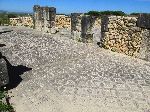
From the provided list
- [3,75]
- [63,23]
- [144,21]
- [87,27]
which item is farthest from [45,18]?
[3,75]

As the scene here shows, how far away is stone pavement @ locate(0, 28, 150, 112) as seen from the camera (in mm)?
7812

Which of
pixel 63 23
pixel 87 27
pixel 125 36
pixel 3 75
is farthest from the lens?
pixel 63 23

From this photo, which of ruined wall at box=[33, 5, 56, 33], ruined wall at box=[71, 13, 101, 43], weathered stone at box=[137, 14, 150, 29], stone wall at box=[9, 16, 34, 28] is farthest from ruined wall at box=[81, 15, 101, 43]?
stone wall at box=[9, 16, 34, 28]

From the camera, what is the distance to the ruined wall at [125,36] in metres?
12.7

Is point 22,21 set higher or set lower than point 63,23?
higher

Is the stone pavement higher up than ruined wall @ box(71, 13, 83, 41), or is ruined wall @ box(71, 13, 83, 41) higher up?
ruined wall @ box(71, 13, 83, 41)

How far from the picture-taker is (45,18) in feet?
63.8

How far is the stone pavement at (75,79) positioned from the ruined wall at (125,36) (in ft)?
1.62

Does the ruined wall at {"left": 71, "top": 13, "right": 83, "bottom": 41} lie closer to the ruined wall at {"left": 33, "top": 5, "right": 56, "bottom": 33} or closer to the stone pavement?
the stone pavement

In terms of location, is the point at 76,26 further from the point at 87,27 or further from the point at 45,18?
the point at 45,18

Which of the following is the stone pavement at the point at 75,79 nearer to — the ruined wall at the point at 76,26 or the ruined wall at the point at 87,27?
the ruined wall at the point at 87,27

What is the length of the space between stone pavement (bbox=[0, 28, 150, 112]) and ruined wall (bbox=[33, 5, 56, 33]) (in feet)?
12.5

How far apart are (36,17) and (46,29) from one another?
1.47 meters

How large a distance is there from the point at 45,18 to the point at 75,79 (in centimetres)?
1023
